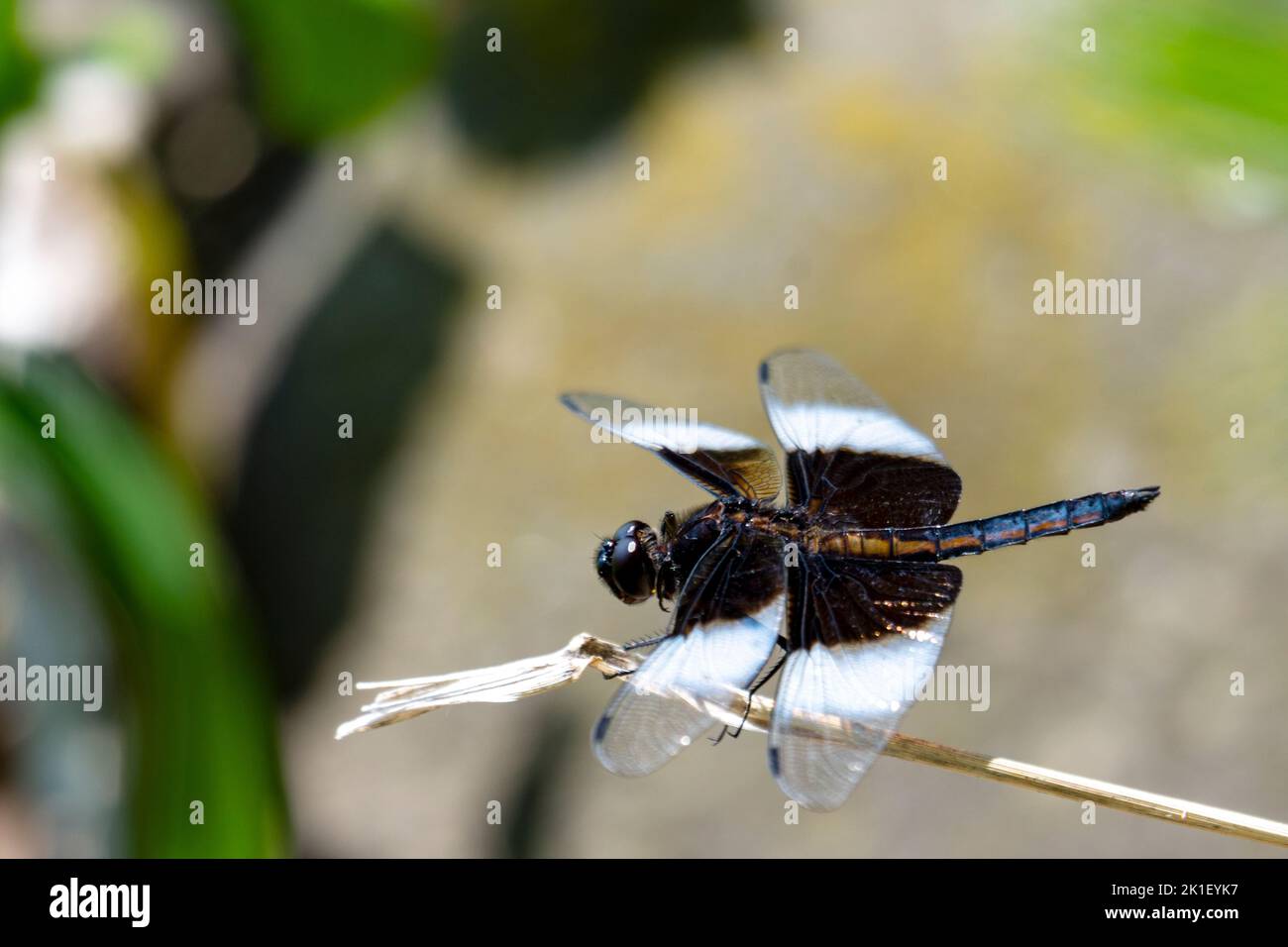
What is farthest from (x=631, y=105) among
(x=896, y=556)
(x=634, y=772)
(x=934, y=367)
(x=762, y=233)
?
(x=634, y=772)

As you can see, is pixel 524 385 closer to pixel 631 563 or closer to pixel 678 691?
pixel 631 563

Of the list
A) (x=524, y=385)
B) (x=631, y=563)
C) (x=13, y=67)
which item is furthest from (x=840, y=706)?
(x=13, y=67)

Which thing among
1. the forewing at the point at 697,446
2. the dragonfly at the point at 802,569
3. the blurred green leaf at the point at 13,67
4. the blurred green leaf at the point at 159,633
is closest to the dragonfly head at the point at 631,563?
the dragonfly at the point at 802,569

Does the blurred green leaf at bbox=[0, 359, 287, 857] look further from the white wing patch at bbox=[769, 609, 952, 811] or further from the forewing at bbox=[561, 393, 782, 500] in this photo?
the white wing patch at bbox=[769, 609, 952, 811]

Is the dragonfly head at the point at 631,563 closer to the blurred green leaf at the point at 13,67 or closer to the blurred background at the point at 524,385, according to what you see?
the blurred background at the point at 524,385

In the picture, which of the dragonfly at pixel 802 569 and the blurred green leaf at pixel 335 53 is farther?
the blurred green leaf at pixel 335 53

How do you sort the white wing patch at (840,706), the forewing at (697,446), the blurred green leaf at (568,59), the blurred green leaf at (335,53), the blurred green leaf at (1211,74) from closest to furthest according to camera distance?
the white wing patch at (840,706) < the blurred green leaf at (1211,74) < the forewing at (697,446) < the blurred green leaf at (335,53) < the blurred green leaf at (568,59)

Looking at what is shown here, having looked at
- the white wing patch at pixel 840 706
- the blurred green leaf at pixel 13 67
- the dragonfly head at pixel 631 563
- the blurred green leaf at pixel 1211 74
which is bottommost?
the white wing patch at pixel 840 706

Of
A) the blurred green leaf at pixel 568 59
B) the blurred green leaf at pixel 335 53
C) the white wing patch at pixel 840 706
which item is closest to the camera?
the white wing patch at pixel 840 706
